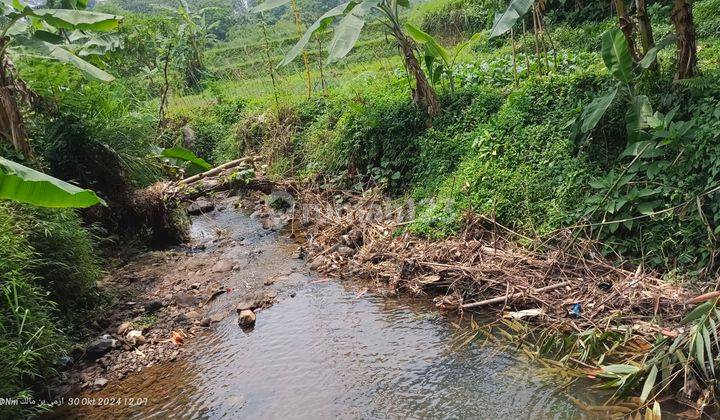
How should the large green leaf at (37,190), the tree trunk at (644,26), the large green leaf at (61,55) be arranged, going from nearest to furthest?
the large green leaf at (37,190) < the tree trunk at (644,26) < the large green leaf at (61,55)

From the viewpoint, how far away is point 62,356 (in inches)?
173

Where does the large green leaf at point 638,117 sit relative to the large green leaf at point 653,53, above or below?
below

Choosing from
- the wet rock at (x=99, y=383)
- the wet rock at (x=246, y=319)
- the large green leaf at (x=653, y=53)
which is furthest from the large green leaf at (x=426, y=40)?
the wet rock at (x=99, y=383)

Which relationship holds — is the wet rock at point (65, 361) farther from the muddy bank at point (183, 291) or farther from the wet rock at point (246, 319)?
the wet rock at point (246, 319)

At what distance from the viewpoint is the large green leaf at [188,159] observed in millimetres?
8091

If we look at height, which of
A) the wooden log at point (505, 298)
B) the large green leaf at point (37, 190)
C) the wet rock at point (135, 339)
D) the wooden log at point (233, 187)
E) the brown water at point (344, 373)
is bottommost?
the brown water at point (344, 373)

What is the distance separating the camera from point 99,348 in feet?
15.1

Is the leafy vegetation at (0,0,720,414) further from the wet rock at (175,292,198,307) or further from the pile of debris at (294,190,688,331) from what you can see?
the wet rock at (175,292,198,307)

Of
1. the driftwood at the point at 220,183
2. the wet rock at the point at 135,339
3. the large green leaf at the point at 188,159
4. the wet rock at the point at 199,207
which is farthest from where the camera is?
the wet rock at the point at 199,207

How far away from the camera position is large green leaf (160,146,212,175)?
8.09 m

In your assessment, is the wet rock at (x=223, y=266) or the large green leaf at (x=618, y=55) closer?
the large green leaf at (x=618, y=55)

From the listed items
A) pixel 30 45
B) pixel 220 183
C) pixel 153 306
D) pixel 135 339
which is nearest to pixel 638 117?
pixel 135 339

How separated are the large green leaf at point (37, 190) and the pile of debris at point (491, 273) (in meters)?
3.07

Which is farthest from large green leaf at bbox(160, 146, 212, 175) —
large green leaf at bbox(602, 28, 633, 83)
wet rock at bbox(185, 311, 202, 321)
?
large green leaf at bbox(602, 28, 633, 83)
